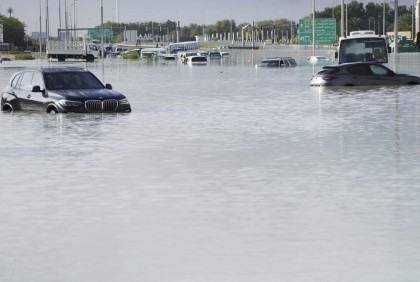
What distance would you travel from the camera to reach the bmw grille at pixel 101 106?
29.3 metres

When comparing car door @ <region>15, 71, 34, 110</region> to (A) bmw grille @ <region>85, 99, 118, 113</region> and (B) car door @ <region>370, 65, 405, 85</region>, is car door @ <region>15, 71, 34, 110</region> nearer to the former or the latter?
(A) bmw grille @ <region>85, 99, 118, 113</region>

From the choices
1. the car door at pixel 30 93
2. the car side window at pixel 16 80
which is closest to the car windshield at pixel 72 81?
the car door at pixel 30 93

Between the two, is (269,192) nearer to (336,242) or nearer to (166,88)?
(336,242)

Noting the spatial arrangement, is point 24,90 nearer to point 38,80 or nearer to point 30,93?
point 30,93

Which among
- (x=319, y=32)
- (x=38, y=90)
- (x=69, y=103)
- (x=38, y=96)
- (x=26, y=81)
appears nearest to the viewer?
(x=69, y=103)

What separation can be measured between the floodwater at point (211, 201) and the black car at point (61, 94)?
9.17 ft

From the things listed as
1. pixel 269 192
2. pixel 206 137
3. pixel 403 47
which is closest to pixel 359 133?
pixel 206 137

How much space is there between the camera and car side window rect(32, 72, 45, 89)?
3019 cm

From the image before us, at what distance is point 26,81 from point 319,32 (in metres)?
88.9

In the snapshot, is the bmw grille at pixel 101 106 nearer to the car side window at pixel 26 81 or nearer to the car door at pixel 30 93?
the car door at pixel 30 93

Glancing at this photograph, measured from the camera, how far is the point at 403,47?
13125 centimetres

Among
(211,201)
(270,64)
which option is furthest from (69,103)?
(270,64)

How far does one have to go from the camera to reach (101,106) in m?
29.5

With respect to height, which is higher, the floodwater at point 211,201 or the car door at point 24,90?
the car door at point 24,90
